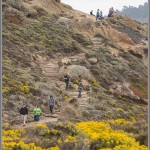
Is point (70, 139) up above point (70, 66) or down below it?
below

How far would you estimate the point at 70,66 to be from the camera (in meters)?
35.6

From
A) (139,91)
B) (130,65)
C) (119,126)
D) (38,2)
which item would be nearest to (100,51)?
(130,65)

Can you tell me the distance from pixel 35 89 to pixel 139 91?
605 inches

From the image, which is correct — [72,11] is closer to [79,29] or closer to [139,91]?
[79,29]

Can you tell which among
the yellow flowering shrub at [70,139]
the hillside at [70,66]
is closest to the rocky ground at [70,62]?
the hillside at [70,66]

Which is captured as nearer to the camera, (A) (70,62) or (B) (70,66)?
(B) (70,66)

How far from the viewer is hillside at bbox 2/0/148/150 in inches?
952

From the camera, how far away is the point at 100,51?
44.4 metres

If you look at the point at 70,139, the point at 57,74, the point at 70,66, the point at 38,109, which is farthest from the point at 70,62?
the point at 70,139

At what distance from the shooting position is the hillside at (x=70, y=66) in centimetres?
2419

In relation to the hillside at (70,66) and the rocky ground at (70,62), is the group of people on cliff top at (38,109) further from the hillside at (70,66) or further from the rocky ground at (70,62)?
the rocky ground at (70,62)

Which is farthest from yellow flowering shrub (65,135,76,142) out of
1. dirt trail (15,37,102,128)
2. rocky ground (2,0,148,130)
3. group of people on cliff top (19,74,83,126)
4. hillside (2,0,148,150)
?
dirt trail (15,37,102,128)

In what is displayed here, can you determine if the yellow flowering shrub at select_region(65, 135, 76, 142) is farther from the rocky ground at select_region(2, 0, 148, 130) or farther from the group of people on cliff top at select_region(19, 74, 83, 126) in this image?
the rocky ground at select_region(2, 0, 148, 130)

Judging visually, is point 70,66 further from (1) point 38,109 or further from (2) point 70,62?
(1) point 38,109
